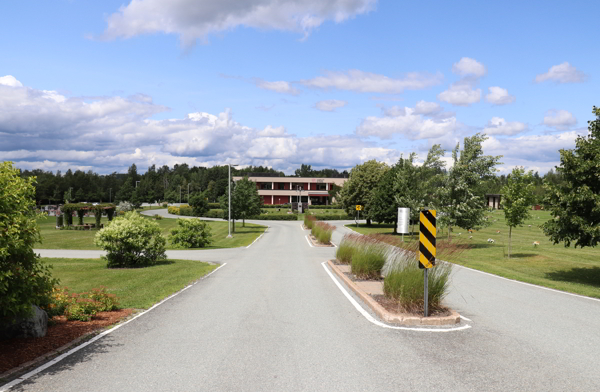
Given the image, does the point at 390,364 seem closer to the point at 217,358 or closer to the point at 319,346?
the point at 319,346

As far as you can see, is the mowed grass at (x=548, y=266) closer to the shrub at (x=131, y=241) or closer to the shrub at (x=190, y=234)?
the shrub at (x=131, y=241)

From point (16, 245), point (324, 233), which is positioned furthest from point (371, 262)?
point (324, 233)

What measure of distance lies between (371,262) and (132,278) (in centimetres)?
863

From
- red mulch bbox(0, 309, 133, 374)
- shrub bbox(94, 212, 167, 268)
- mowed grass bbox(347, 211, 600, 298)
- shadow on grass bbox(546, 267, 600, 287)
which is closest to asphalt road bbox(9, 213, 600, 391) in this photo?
red mulch bbox(0, 309, 133, 374)

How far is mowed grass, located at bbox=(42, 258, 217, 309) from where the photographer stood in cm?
1159

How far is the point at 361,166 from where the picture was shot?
6462cm

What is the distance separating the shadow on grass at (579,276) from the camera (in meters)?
16.5

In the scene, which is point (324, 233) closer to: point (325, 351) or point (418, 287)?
point (418, 287)

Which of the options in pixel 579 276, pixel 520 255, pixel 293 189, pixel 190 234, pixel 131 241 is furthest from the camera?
pixel 293 189

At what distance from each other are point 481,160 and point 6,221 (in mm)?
27717

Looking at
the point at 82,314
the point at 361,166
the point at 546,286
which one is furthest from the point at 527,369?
the point at 361,166

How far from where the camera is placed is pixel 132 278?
1552 cm

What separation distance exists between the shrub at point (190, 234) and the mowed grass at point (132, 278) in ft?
31.0

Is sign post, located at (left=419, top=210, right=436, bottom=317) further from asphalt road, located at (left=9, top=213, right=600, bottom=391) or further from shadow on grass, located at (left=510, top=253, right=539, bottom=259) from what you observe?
shadow on grass, located at (left=510, top=253, right=539, bottom=259)
